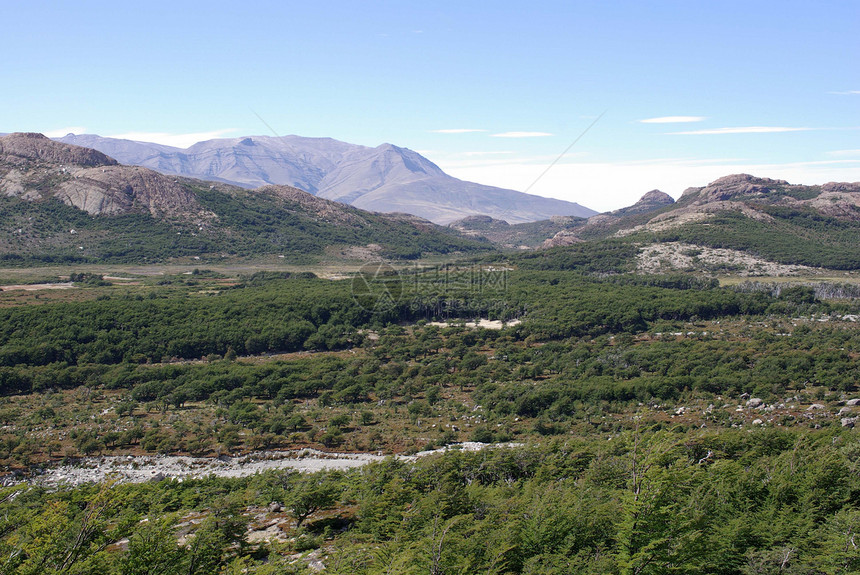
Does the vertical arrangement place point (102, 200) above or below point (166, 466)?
above

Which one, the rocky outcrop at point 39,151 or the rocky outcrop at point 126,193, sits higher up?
the rocky outcrop at point 39,151

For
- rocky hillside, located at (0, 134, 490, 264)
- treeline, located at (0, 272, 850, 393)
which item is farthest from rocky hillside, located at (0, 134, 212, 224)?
treeline, located at (0, 272, 850, 393)

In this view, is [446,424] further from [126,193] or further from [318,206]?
[318,206]

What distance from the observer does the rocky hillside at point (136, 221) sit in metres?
120

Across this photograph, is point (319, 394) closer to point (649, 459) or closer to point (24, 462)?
point (24, 462)

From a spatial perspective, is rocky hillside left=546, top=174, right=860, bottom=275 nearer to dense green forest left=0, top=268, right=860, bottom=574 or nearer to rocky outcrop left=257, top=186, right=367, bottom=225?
dense green forest left=0, top=268, right=860, bottom=574

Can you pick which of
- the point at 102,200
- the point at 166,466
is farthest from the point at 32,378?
the point at 102,200

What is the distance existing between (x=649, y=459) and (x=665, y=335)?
148ft

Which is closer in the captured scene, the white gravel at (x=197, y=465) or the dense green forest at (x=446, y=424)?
the dense green forest at (x=446, y=424)

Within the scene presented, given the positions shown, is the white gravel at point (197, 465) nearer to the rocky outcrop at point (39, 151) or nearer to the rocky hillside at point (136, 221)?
→ the rocky hillside at point (136, 221)

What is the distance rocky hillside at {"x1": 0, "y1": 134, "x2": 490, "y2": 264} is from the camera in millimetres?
119688

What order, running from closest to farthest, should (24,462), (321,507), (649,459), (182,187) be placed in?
(649,459), (321,507), (24,462), (182,187)

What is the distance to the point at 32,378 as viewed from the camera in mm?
42656

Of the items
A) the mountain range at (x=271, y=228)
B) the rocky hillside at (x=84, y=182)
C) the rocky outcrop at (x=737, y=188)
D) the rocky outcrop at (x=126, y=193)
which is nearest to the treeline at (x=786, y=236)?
the mountain range at (x=271, y=228)
